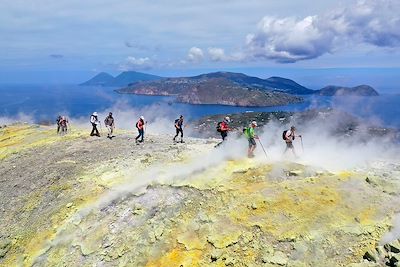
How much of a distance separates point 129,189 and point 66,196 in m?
4.33

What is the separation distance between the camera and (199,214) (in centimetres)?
2084

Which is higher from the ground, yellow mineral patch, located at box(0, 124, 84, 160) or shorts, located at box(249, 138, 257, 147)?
shorts, located at box(249, 138, 257, 147)

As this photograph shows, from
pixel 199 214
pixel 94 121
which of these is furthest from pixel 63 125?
pixel 199 214

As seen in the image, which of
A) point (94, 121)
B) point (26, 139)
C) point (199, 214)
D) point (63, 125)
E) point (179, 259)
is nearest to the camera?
point (179, 259)

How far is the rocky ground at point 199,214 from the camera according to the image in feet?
58.5

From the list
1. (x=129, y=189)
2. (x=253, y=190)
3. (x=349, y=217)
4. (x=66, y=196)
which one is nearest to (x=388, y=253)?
(x=349, y=217)

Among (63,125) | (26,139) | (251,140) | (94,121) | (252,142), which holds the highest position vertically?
(251,140)

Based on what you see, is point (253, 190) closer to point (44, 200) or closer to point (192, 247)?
point (192, 247)

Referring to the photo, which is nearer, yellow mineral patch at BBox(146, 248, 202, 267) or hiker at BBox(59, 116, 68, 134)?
yellow mineral patch at BBox(146, 248, 202, 267)

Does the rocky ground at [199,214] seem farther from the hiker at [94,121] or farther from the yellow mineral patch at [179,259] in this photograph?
the hiker at [94,121]

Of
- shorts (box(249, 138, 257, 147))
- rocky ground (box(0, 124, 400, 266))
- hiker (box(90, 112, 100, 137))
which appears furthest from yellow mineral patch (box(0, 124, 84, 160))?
shorts (box(249, 138, 257, 147))

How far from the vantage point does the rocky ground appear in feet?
58.5

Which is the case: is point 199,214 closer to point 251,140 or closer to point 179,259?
point 179,259

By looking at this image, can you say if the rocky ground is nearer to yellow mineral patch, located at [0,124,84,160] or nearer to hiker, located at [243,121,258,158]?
hiker, located at [243,121,258,158]
